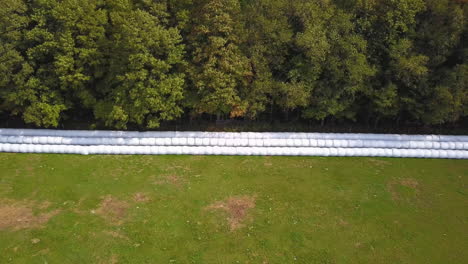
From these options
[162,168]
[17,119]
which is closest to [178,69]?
[162,168]

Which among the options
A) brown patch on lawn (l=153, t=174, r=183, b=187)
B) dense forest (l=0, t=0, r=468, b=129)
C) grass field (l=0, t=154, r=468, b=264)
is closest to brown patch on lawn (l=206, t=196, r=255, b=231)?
grass field (l=0, t=154, r=468, b=264)

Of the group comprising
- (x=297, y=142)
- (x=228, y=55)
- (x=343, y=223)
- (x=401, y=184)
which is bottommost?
(x=343, y=223)

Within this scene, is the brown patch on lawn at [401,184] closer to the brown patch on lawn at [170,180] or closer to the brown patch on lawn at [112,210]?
the brown patch on lawn at [170,180]

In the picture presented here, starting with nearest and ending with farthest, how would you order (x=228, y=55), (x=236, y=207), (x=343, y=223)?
(x=343, y=223), (x=236, y=207), (x=228, y=55)

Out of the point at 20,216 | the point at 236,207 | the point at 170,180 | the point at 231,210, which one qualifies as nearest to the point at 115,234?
the point at 170,180

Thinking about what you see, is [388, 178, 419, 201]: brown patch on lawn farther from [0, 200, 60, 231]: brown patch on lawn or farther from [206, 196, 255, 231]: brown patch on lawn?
[0, 200, 60, 231]: brown patch on lawn

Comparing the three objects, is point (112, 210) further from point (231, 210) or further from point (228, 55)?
point (228, 55)
